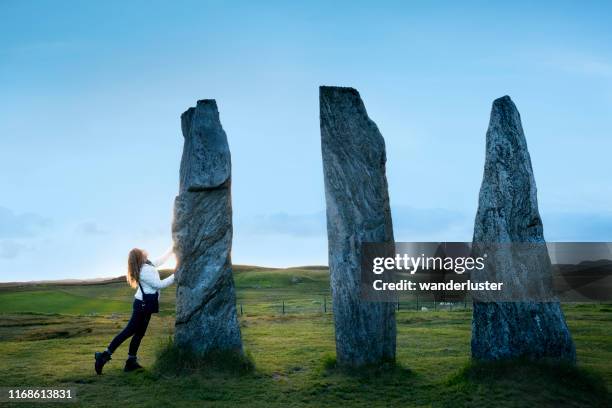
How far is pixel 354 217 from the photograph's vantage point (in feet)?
44.0

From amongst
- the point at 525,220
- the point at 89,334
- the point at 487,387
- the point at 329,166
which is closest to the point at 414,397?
the point at 487,387

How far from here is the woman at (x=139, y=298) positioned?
44.5 ft

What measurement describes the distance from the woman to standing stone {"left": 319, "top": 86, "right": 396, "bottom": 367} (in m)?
4.04

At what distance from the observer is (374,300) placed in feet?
43.6

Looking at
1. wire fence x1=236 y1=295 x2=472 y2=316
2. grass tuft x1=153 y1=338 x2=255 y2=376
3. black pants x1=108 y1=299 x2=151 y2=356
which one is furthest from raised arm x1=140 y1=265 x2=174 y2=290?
wire fence x1=236 y1=295 x2=472 y2=316

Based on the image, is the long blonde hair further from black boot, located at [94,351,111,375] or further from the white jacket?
black boot, located at [94,351,111,375]

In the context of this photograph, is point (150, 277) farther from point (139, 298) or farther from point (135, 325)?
point (135, 325)

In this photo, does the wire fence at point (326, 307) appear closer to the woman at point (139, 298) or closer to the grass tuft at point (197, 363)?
the grass tuft at point (197, 363)

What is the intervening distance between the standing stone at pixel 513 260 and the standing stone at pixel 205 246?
5684 mm

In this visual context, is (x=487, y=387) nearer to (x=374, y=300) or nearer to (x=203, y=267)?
(x=374, y=300)

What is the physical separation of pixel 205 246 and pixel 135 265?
5.39ft

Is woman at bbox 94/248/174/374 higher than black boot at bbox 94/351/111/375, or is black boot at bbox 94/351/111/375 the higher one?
woman at bbox 94/248/174/374

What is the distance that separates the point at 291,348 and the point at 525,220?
831cm

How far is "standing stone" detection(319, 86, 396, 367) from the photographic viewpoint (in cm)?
1328
